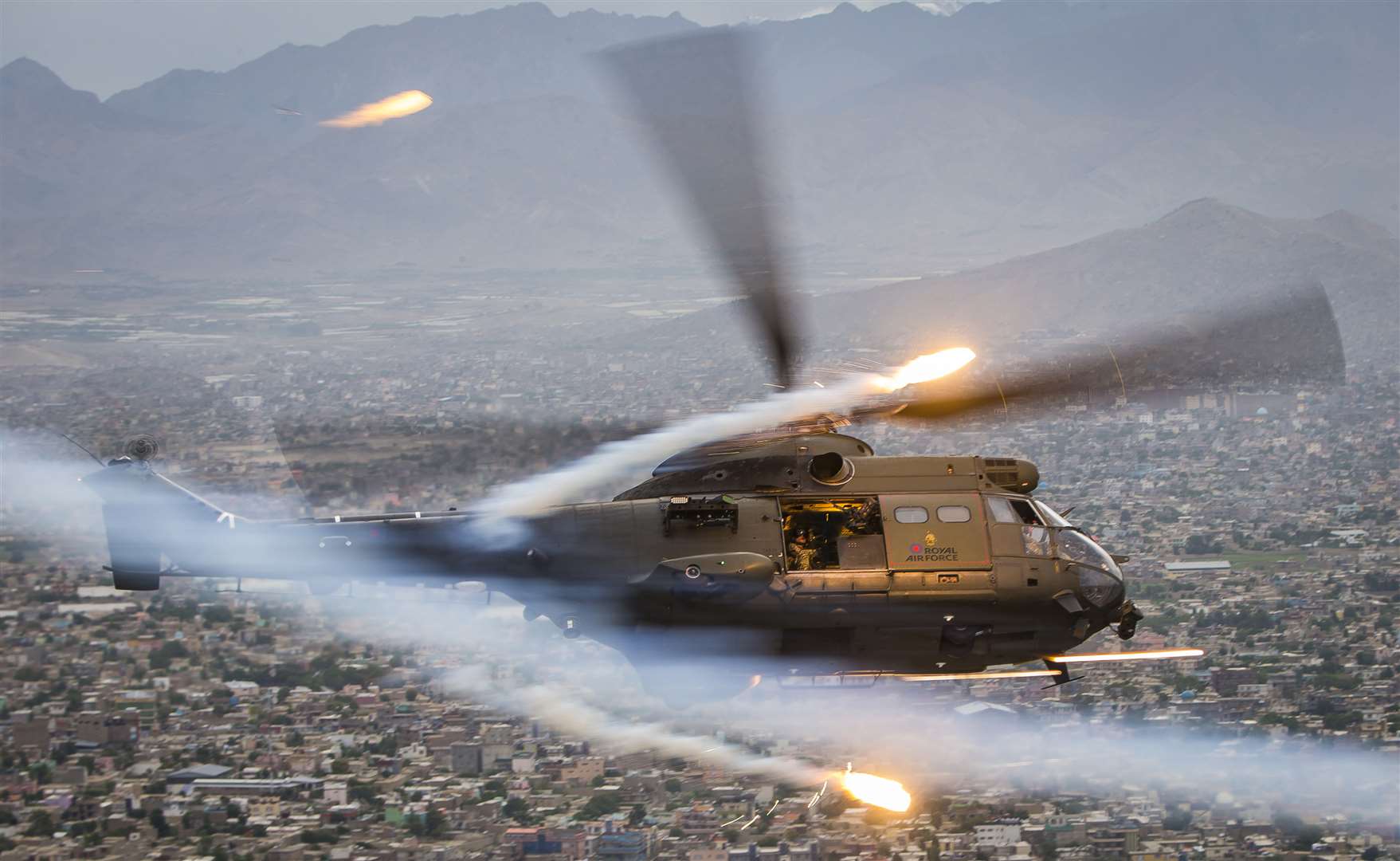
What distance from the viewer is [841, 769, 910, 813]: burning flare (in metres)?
20.7

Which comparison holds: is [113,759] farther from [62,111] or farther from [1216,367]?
[62,111]

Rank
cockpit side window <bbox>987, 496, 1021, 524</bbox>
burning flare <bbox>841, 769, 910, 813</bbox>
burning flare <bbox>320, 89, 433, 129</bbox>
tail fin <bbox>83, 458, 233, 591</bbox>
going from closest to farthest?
cockpit side window <bbox>987, 496, 1021, 524</bbox> → tail fin <bbox>83, 458, 233, 591</bbox> → burning flare <bbox>841, 769, 910, 813</bbox> → burning flare <bbox>320, 89, 433, 129</bbox>

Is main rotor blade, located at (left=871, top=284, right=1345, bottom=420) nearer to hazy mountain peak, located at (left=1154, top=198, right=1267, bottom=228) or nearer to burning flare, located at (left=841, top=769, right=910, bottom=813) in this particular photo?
burning flare, located at (left=841, top=769, right=910, bottom=813)

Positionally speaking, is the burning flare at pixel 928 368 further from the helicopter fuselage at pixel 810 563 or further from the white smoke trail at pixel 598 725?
the white smoke trail at pixel 598 725

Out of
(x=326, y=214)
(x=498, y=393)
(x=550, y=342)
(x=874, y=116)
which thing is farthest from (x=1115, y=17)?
(x=498, y=393)

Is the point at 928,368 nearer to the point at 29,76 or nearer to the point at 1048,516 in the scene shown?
the point at 1048,516

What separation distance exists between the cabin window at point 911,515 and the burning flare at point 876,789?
5.66 m

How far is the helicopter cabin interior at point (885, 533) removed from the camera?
15.4 meters

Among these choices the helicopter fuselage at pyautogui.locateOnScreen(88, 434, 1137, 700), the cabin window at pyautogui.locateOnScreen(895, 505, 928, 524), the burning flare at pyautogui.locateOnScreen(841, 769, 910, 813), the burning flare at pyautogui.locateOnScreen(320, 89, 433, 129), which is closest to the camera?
the helicopter fuselage at pyautogui.locateOnScreen(88, 434, 1137, 700)

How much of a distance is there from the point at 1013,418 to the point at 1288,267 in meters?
37.4

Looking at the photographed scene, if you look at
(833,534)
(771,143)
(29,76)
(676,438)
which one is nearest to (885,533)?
(833,534)

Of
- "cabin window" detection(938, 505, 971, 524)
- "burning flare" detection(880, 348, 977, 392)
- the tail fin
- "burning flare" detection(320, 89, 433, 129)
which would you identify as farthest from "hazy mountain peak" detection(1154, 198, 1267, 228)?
the tail fin

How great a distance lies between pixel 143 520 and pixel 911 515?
7.88m

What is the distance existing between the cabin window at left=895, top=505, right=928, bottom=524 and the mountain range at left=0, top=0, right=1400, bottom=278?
9970 mm
